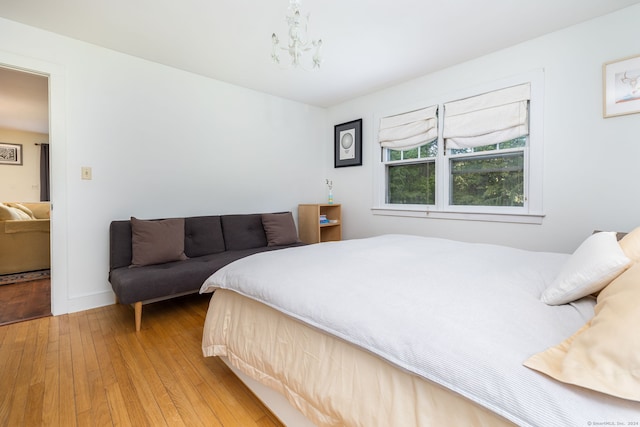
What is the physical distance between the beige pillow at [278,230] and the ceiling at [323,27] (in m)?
1.64

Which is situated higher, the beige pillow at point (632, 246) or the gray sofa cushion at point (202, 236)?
the beige pillow at point (632, 246)

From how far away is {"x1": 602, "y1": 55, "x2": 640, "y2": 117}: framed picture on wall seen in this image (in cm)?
212

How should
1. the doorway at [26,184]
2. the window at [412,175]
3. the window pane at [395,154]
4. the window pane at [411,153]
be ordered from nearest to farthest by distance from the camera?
the doorway at [26,184]
the window at [412,175]
the window pane at [411,153]
the window pane at [395,154]

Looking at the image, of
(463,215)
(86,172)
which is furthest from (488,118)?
(86,172)

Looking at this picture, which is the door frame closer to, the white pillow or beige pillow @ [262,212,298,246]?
beige pillow @ [262,212,298,246]

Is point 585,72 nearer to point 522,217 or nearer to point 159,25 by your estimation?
point 522,217

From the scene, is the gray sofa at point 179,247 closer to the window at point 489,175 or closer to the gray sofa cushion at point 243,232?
the gray sofa cushion at point 243,232

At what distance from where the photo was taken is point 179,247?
108 inches

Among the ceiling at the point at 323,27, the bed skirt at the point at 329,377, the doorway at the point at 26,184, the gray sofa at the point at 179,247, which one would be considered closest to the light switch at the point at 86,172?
the gray sofa at the point at 179,247

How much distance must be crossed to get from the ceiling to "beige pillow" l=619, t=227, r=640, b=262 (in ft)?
Answer: 5.95

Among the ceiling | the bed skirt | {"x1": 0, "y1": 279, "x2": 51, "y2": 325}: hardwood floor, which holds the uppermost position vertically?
the ceiling

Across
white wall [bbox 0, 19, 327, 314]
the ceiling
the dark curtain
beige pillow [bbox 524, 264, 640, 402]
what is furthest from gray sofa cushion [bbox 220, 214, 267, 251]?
the dark curtain

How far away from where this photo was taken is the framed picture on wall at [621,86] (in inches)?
83.7

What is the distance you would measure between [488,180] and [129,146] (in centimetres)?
357
